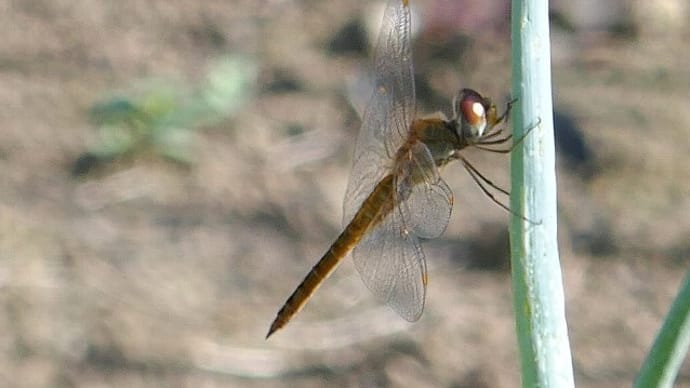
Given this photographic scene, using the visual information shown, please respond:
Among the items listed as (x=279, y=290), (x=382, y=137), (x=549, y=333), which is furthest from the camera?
(x=279, y=290)

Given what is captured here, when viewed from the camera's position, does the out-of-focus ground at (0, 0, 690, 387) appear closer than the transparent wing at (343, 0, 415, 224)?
No

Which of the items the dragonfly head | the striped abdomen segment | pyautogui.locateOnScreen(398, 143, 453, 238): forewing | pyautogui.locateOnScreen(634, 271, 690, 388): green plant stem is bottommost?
the striped abdomen segment

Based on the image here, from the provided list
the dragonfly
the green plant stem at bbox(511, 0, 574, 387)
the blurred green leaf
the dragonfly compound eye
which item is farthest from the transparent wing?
the blurred green leaf

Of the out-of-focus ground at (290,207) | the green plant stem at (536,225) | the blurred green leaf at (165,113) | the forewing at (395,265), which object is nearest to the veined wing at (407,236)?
the forewing at (395,265)

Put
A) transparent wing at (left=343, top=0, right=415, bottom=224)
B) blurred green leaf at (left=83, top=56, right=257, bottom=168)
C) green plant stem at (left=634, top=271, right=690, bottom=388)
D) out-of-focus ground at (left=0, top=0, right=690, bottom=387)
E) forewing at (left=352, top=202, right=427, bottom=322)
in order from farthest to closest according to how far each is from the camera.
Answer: blurred green leaf at (left=83, top=56, right=257, bottom=168)
out-of-focus ground at (left=0, top=0, right=690, bottom=387)
transparent wing at (left=343, top=0, right=415, bottom=224)
forewing at (left=352, top=202, right=427, bottom=322)
green plant stem at (left=634, top=271, right=690, bottom=388)

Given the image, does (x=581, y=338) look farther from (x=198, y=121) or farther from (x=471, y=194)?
(x=198, y=121)

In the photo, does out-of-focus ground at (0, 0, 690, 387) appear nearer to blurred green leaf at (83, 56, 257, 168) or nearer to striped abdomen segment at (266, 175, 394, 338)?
blurred green leaf at (83, 56, 257, 168)

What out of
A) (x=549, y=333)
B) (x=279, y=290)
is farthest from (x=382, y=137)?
(x=279, y=290)

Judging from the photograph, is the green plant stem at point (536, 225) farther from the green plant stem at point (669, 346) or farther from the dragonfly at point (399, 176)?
the dragonfly at point (399, 176)
